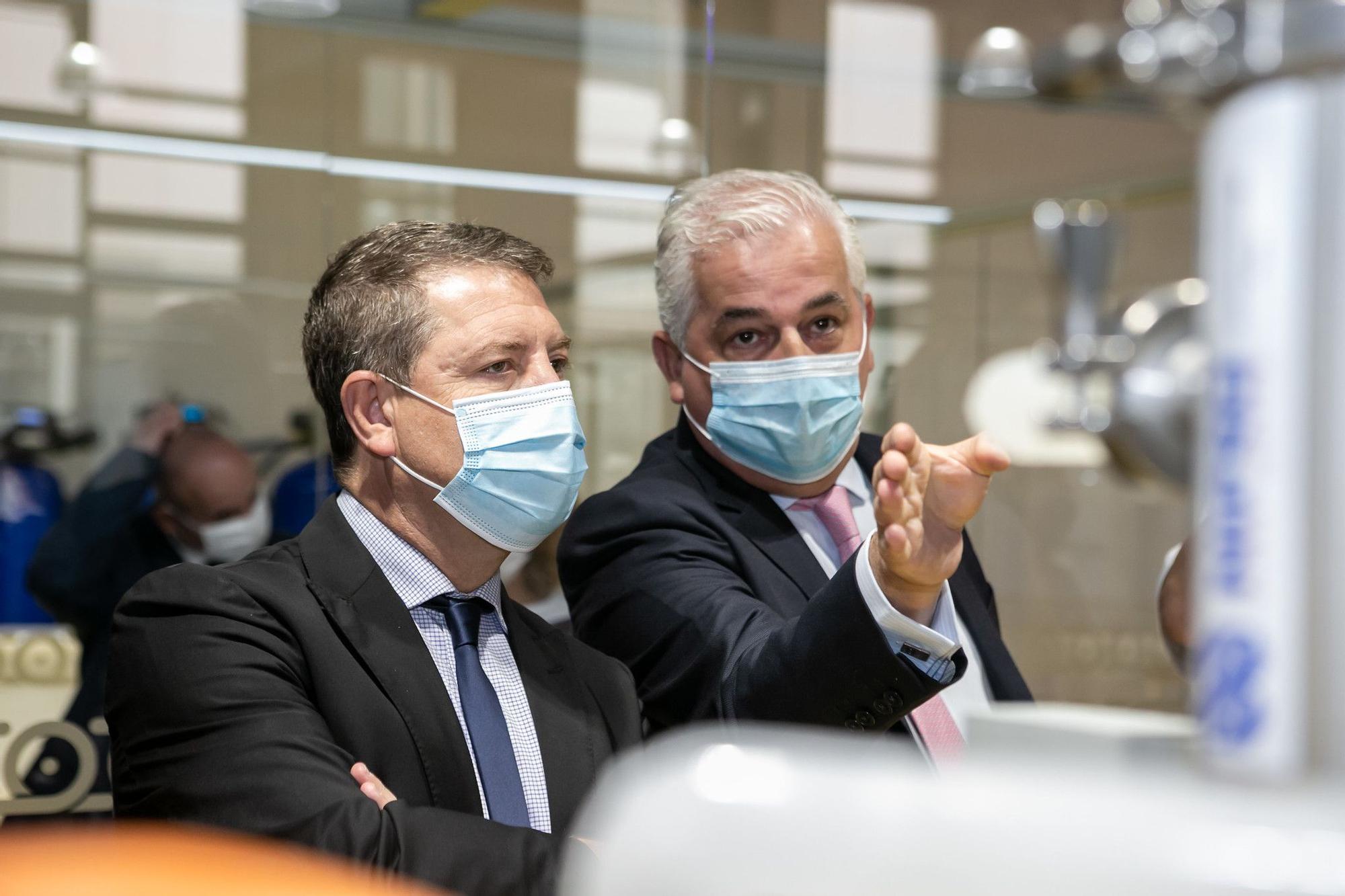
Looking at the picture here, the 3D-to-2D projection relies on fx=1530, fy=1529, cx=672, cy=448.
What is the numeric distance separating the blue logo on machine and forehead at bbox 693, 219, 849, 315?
160 centimetres

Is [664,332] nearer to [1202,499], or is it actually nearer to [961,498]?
[961,498]

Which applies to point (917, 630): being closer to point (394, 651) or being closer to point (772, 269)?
point (394, 651)

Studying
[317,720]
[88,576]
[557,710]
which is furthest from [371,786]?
[88,576]

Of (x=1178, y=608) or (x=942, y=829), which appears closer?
(x=942, y=829)

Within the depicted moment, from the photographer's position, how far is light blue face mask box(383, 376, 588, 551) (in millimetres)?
1879

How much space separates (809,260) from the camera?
2.20 m

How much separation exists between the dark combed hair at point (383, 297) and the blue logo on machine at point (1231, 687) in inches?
55.6

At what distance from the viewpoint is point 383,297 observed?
75.6 inches

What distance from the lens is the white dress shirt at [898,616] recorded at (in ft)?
5.29

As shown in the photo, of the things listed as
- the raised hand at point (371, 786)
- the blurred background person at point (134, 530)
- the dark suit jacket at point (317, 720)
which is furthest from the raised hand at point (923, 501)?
the blurred background person at point (134, 530)

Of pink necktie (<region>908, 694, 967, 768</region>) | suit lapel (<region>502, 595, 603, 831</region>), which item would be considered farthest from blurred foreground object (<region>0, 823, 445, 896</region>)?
pink necktie (<region>908, 694, 967, 768</region>)

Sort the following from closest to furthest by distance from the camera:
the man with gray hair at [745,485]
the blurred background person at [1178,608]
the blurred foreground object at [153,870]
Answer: the blurred foreground object at [153,870] → the blurred background person at [1178,608] → the man with gray hair at [745,485]

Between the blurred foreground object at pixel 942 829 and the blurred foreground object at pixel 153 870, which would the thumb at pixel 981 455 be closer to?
the blurred foreground object at pixel 942 829

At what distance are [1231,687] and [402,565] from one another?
1.36 m
